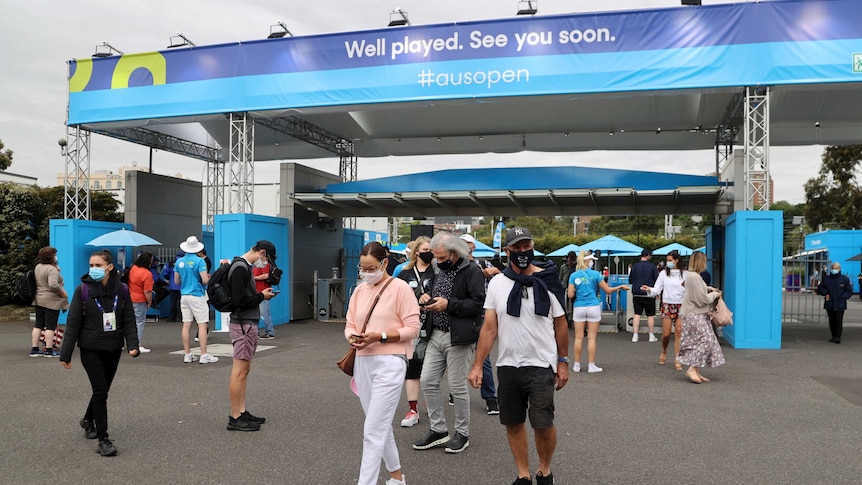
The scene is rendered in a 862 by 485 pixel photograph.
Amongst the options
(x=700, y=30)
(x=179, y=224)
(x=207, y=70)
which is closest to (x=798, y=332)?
(x=700, y=30)

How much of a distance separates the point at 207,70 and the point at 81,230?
5.24m

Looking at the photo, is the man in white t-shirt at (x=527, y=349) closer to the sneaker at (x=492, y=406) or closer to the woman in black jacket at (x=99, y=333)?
the sneaker at (x=492, y=406)

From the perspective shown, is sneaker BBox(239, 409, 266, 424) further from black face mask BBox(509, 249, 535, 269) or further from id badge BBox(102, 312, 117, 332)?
black face mask BBox(509, 249, 535, 269)

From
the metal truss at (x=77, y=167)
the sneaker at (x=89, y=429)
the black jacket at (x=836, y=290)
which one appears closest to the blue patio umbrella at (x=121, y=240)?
the metal truss at (x=77, y=167)

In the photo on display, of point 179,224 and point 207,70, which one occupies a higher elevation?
point 207,70

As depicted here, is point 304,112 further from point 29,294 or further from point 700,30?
point 700,30

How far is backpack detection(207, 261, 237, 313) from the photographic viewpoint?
6.00m

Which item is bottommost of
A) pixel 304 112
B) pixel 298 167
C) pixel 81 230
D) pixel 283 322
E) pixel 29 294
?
pixel 283 322

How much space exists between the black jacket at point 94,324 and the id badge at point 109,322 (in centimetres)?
2

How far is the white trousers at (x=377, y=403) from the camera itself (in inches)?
158

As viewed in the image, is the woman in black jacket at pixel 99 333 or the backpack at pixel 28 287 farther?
the backpack at pixel 28 287

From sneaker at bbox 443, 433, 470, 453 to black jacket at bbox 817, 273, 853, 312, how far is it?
10.9 metres

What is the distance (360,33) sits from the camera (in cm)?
1470

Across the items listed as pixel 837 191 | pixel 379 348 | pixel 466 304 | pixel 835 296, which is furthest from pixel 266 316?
pixel 837 191
